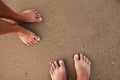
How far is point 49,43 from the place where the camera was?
1.96m

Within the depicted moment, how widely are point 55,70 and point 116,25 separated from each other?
582mm

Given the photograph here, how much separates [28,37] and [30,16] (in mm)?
168

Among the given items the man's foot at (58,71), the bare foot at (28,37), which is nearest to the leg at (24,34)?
the bare foot at (28,37)

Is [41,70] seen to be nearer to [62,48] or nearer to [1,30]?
[62,48]

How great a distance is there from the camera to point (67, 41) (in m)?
1.93

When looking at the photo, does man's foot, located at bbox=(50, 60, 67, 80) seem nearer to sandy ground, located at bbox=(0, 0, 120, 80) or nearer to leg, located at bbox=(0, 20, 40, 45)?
sandy ground, located at bbox=(0, 0, 120, 80)

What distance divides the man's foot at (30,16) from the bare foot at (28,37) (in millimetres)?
95

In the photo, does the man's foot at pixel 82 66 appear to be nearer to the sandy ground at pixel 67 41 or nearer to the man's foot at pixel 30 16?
the sandy ground at pixel 67 41

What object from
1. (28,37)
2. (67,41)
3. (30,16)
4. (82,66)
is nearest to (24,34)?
(28,37)

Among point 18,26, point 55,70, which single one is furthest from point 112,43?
point 18,26

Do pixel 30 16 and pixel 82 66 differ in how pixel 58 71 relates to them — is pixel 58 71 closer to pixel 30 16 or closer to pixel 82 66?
pixel 82 66

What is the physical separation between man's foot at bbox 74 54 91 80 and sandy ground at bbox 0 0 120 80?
0.04 meters

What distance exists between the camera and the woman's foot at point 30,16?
6.40 feet

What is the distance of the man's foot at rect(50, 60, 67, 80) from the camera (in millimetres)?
1907
